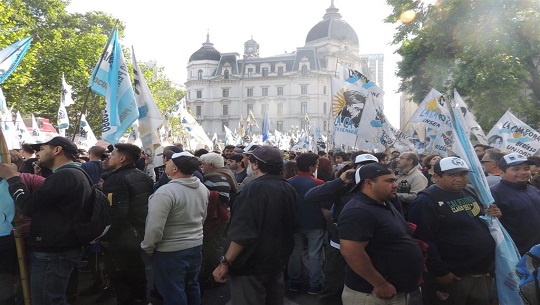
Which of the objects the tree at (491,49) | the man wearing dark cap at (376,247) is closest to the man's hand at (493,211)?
the man wearing dark cap at (376,247)

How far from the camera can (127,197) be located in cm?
482

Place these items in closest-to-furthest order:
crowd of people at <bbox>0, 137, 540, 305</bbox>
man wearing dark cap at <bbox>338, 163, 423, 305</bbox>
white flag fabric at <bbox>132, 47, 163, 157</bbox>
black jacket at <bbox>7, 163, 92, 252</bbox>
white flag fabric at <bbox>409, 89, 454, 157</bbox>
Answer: man wearing dark cap at <bbox>338, 163, 423, 305</bbox>, crowd of people at <bbox>0, 137, 540, 305</bbox>, black jacket at <bbox>7, 163, 92, 252</bbox>, white flag fabric at <bbox>132, 47, 163, 157</bbox>, white flag fabric at <bbox>409, 89, 454, 157</bbox>

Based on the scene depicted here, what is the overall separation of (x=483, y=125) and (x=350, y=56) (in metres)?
68.6

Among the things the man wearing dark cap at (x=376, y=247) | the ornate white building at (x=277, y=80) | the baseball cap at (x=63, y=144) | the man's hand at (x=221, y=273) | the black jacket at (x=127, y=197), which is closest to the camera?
the man wearing dark cap at (x=376, y=247)

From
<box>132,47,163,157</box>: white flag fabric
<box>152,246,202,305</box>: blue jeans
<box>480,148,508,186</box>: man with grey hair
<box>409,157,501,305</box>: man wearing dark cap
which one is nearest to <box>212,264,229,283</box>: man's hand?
<box>152,246,202,305</box>: blue jeans

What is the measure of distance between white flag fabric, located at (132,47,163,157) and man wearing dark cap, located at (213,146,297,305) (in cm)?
217

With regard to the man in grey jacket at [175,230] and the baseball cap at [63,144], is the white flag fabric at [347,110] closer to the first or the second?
the man in grey jacket at [175,230]

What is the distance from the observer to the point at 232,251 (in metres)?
3.49

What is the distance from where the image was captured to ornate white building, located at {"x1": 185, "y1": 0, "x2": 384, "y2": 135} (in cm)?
8606

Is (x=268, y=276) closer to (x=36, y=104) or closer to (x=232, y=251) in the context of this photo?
(x=232, y=251)

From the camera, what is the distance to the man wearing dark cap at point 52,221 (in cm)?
366

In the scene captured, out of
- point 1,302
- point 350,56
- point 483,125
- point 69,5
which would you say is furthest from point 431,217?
point 350,56

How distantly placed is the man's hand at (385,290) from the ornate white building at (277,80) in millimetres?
81848

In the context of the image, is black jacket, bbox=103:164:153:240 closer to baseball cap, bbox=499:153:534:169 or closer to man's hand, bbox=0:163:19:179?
man's hand, bbox=0:163:19:179
